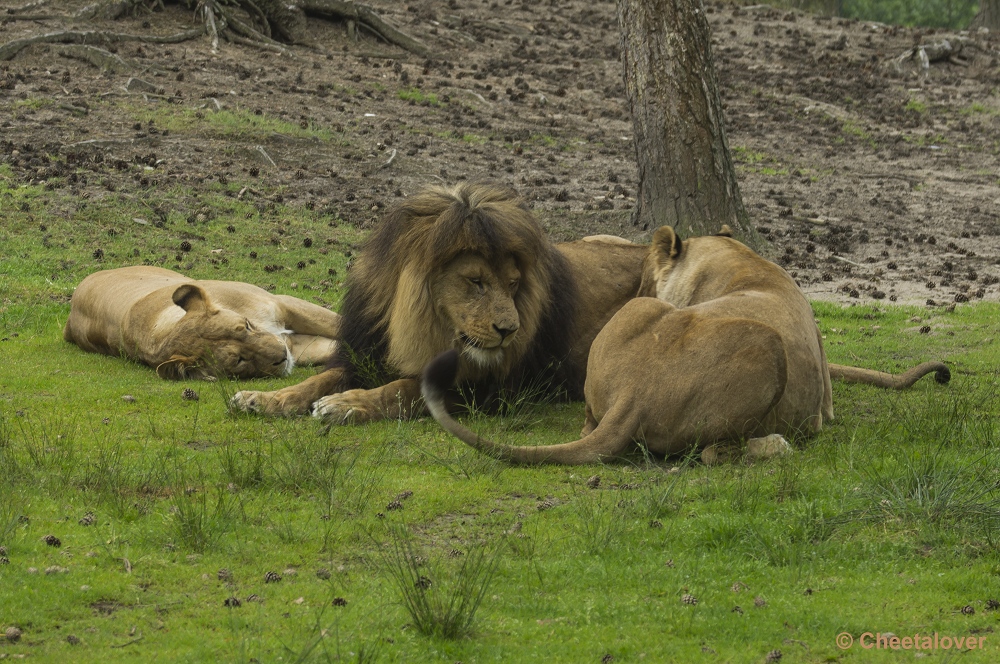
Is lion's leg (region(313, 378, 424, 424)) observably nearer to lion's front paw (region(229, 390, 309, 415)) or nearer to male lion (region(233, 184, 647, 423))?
male lion (region(233, 184, 647, 423))

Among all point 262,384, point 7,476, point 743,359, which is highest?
point 743,359

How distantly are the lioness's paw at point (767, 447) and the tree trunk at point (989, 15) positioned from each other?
30239 millimetres

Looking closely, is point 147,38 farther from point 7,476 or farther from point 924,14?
point 924,14

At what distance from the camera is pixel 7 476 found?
5750 millimetres

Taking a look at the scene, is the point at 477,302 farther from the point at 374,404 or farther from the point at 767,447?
the point at 767,447

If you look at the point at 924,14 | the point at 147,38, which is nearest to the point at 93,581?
the point at 147,38

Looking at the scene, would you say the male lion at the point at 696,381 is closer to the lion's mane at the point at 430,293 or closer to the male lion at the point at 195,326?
the lion's mane at the point at 430,293

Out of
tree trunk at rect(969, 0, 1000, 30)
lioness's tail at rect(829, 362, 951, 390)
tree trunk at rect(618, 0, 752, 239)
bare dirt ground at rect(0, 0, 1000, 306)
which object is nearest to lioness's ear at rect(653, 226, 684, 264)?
lioness's tail at rect(829, 362, 951, 390)

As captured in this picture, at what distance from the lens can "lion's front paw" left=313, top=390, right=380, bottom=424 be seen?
7.30 metres

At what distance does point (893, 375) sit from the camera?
850cm

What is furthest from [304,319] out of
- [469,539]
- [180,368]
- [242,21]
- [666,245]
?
[242,21]

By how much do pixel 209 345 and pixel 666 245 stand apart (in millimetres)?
3476

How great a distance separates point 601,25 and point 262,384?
19.3m

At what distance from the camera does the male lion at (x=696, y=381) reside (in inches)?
249
